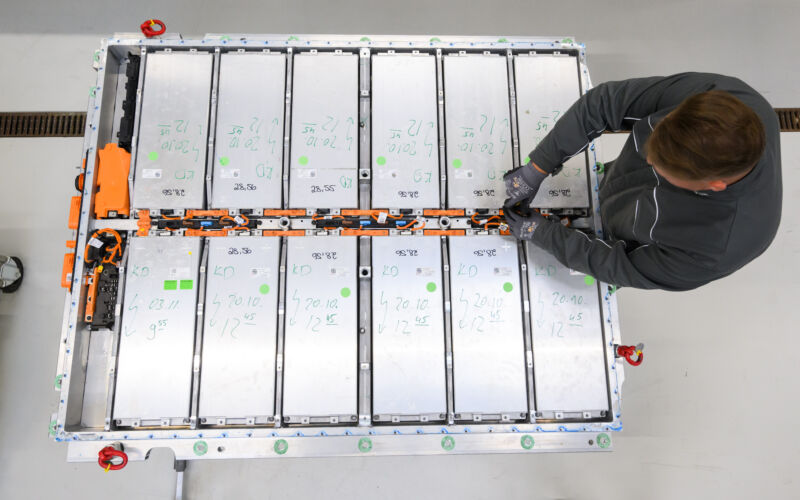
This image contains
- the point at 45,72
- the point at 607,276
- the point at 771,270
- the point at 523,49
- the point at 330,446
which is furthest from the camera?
the point at 45,72

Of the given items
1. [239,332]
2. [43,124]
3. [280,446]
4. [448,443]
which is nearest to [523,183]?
[448,443]

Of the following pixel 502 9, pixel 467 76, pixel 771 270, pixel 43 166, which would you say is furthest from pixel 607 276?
pixel 43 166

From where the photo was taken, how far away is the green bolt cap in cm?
262

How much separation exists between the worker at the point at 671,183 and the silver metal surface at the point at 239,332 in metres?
1.55

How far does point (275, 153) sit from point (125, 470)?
9.11ft

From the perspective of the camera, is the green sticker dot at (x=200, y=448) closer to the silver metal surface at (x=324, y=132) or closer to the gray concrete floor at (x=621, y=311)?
the gray concrete floor at (x=621, y=311)

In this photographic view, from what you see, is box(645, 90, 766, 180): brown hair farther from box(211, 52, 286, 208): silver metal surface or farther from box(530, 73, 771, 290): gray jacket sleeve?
box(211, 52, 286, 208): silver metal surface

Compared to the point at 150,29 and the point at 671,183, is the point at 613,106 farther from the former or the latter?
the point at 150,29

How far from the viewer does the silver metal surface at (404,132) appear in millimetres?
2820

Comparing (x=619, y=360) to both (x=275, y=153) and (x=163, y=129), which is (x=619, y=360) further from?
(x=163, y=129)

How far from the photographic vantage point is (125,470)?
3490 millimetres

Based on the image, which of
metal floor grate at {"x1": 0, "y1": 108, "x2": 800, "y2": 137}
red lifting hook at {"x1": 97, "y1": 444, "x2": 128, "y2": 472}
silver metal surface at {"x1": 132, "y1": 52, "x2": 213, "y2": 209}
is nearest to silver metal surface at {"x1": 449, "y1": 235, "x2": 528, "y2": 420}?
silver metal surface at {"x1": 132, "y1": 52, "x2": 213, "y2": 209}

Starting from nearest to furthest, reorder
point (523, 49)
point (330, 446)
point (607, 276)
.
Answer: point (607, 276) → point (330, 446) → point (523, 49)

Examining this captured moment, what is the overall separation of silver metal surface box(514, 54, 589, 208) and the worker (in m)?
0.18
